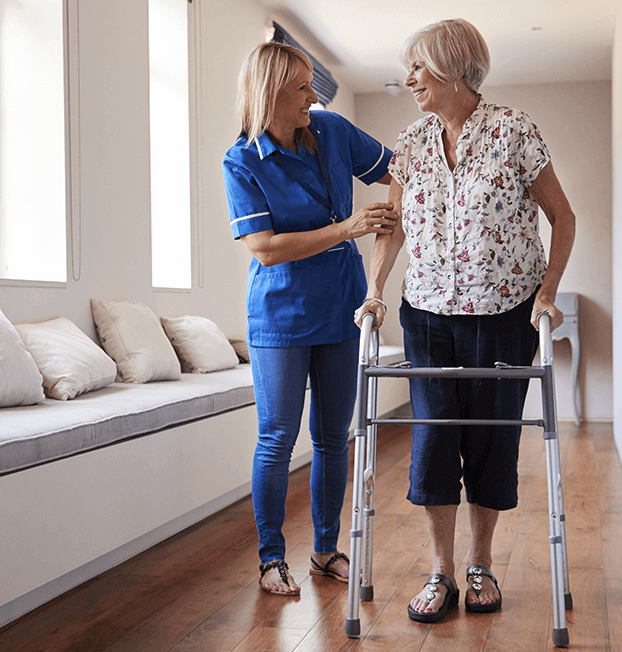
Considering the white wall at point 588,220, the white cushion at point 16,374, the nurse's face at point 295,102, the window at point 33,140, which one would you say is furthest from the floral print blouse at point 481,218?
the white wall at point 588,220

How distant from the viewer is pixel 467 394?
6.31 ft

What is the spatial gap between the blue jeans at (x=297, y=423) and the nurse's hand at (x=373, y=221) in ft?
1.20

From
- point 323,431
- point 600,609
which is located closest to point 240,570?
point 323,431

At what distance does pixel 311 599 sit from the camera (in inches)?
81.2

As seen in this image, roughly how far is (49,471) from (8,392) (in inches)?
15.7

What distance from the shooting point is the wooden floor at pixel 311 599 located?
1.78 metres

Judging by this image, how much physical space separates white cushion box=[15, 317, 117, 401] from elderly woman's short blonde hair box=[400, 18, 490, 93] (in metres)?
1.45

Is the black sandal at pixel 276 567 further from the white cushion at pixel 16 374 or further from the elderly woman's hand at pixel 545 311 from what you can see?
the elderly woman's hand at pixel 545 311

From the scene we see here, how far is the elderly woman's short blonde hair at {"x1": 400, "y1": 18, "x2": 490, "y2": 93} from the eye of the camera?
179 cm

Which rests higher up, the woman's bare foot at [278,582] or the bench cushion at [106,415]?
the bench cushion at [106,415]

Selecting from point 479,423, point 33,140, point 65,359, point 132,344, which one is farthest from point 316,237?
point 33,140

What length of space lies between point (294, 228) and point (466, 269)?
0.51 m

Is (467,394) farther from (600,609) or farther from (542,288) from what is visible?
(600,609)

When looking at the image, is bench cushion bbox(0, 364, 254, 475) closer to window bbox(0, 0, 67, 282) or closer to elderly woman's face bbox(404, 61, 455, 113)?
window bbox(0, 0, 67, 282)
